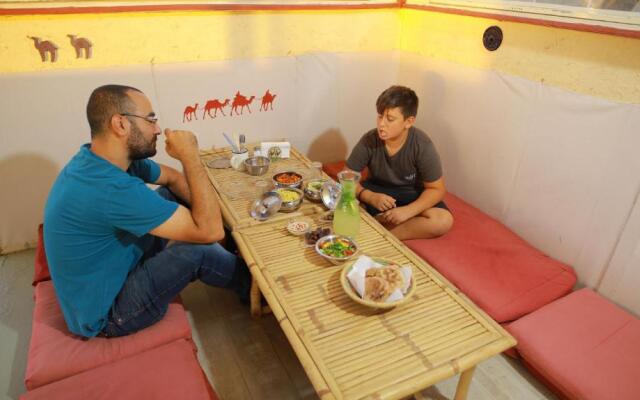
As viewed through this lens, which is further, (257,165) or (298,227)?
(257,165)

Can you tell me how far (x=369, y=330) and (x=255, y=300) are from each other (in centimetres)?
98

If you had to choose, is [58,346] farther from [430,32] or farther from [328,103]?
[430,32]

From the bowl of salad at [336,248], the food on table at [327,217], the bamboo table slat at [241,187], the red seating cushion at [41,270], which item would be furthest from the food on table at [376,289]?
the red seating cushion at [41,270]

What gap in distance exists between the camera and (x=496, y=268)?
2420 millimetres

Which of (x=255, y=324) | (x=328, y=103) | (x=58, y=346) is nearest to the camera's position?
(x=58, y=346)

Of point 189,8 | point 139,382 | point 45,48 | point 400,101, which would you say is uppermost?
point 189,8

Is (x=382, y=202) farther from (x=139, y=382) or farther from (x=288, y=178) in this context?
(x=139, y=382)

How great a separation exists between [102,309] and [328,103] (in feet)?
8.34

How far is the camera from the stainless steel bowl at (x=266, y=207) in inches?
83.6

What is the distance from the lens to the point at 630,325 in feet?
6.81

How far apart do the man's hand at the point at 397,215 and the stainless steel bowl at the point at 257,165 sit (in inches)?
31.9

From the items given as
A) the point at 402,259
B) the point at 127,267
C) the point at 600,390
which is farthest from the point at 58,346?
the point at 600,390

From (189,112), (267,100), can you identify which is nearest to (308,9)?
(267,100)

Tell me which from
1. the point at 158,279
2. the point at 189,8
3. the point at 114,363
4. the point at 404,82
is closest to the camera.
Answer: the point at 114,363
